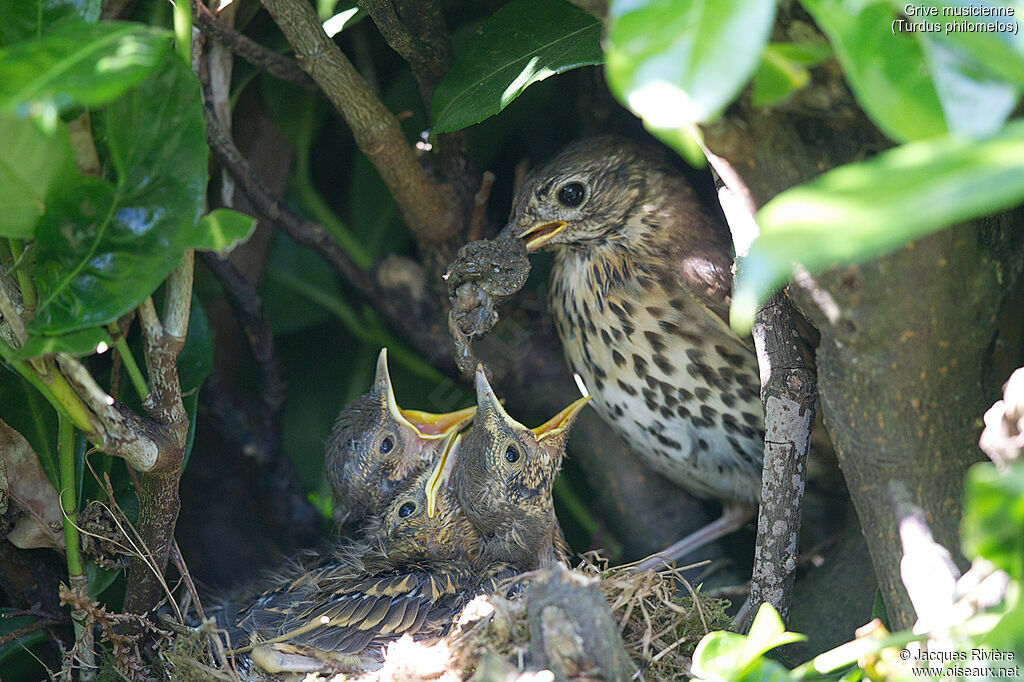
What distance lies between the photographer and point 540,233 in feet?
7.36

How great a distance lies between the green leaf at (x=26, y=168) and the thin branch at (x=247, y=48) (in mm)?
754

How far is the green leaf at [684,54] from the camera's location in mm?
835

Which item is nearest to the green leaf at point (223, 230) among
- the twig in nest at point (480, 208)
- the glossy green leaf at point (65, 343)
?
the glossy green leaf at point (65, 343)

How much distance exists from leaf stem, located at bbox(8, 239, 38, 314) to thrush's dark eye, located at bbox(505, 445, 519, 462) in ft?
3.33

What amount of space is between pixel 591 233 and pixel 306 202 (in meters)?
0.91

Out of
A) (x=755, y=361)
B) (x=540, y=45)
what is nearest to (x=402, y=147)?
(x=540, y=45)

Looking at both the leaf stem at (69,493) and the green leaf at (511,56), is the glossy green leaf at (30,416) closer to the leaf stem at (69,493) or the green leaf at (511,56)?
the leaf stem at (69,493)

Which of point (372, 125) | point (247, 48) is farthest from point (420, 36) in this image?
point (247, 48)

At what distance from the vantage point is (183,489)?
260cm

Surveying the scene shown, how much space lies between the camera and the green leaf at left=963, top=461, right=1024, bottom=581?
2.63 feet

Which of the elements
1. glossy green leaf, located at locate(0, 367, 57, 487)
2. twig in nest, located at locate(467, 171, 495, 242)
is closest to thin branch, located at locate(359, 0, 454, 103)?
twig in nest, located at locate(467, 171, 495, 242)

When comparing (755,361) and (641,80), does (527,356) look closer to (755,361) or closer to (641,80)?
(755,361)

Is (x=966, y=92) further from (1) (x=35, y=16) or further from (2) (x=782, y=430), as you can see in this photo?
(1) (x=35, y=16)

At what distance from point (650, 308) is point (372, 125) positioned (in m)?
0.81
